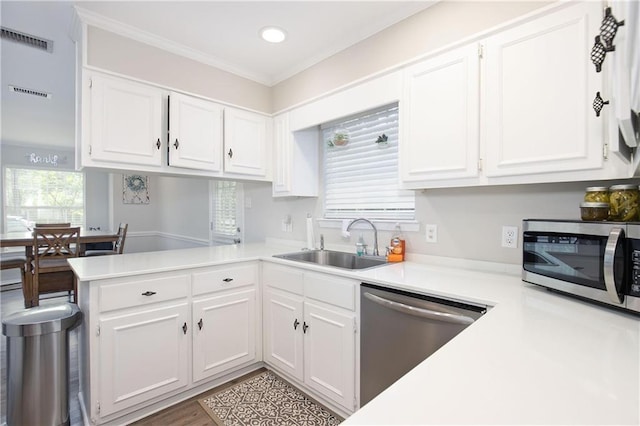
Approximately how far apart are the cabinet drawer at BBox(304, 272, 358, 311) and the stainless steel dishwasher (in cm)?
8

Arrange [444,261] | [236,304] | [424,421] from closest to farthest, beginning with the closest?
1. [424,421]
2. [444,261]
3. [236,304]

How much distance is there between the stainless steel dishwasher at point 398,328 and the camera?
1330 mm

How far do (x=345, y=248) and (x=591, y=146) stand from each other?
1658mm

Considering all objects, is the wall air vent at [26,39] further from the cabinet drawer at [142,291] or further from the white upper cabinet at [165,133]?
the cabinet drawer at [142,291]

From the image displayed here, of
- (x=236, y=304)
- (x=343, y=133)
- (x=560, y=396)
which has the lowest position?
(x=236, y=304)

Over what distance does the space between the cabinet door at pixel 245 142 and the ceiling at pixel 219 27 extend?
1.33 ft

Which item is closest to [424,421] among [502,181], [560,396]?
[560,396]

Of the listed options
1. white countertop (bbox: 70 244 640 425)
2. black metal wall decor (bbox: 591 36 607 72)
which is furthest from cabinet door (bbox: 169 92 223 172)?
black metal wall decor (bbox: 591 36 607 72)

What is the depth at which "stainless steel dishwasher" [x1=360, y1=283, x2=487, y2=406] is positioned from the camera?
4.37 feet

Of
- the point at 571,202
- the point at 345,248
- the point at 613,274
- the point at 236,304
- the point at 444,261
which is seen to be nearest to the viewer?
the point at 613,274

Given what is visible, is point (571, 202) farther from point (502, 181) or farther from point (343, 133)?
point (343, 133)

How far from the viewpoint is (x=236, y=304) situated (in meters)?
2.22

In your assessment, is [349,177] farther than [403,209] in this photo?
Yes

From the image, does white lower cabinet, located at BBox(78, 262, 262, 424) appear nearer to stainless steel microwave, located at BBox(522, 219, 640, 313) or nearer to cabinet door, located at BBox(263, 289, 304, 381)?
cabinet door, located at BBox(263, 289, 304, 381)
